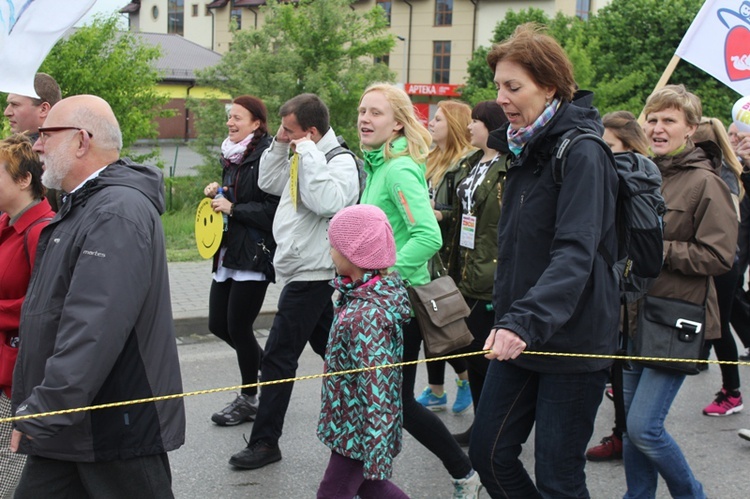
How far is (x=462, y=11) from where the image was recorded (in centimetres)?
5419

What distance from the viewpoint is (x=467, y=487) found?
4086mm

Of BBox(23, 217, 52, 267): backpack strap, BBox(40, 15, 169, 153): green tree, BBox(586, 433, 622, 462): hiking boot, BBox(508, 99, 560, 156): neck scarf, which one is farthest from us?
BBox(40, 15, 169, 153): green tree

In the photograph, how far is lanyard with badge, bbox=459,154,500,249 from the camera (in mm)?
4766

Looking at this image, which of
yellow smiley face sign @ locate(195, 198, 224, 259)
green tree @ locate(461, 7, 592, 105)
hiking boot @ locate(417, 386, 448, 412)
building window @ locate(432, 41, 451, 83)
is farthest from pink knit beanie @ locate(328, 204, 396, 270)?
building window @ locate(432, 41, 451, 83)

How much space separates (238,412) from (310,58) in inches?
520

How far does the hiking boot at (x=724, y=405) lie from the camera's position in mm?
5711

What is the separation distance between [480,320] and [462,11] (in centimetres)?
5199

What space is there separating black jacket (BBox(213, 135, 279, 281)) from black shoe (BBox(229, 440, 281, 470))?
3.32ft

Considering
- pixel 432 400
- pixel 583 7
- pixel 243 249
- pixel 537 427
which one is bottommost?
pixel 432 400

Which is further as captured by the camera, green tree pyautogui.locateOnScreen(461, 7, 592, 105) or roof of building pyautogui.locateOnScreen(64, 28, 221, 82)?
roof of building pyautogui.locateOnScreen(64, 28, 221, 82)

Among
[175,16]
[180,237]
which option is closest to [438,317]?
[180,237]

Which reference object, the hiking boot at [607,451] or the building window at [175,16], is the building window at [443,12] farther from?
the hiking boot at [607,451]

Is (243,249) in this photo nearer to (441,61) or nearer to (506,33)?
(506,33)

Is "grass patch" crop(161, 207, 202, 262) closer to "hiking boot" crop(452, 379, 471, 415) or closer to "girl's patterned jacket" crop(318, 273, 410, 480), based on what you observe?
"hiking boot" crop(452, 379, 471, 415)
